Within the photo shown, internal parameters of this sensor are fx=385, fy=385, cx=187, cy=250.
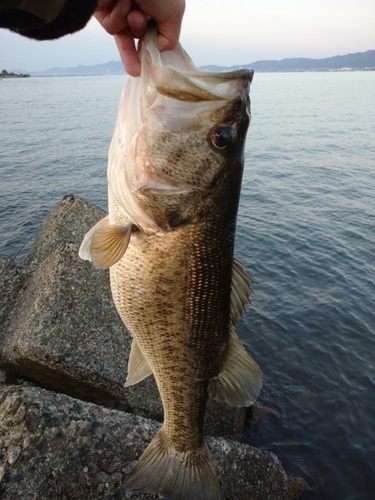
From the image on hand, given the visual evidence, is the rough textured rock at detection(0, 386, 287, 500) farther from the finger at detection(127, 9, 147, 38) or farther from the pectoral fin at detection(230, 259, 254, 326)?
the finger at detection(127, 9, 147, 38)

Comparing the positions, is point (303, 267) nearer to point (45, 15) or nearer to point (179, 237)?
point (179, 237)

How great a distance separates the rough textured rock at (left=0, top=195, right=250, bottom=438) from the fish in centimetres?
171

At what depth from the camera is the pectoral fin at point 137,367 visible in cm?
296

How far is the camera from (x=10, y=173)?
696 inches

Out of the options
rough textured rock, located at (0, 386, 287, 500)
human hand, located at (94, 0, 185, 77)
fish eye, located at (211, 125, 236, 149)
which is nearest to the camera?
human hand, located at (94, 0, 185, 77)

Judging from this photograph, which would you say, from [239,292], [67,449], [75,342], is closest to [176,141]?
[239,292]

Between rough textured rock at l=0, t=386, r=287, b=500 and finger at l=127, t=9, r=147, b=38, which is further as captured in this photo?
rough textured rock at l=0, t=386, r=287, b=500

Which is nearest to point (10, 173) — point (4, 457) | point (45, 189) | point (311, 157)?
point (45, 189)

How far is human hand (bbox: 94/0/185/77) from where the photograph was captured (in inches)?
77.8

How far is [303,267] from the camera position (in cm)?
1088

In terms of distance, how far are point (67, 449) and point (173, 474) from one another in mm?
816

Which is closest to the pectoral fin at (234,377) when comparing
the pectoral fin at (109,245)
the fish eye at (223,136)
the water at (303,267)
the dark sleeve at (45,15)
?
the pectoral fin at (109,245)

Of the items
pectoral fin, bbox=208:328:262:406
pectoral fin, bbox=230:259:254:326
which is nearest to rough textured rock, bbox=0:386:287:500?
pectoral fin, bbox=208:328:262:406

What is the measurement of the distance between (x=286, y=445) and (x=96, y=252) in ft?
17.5
